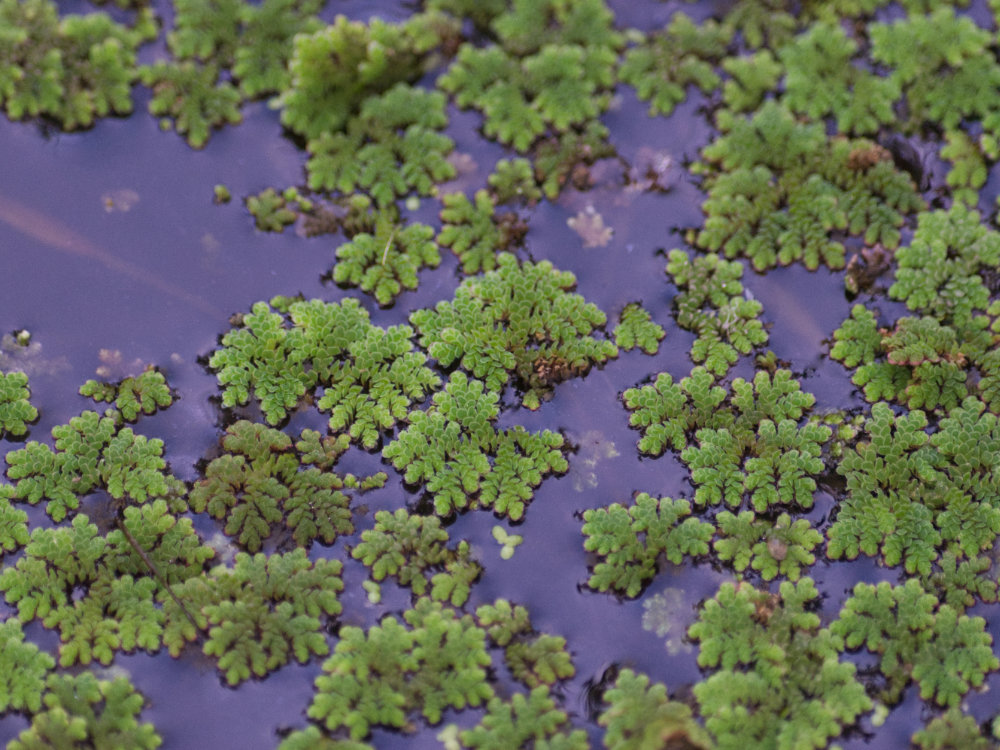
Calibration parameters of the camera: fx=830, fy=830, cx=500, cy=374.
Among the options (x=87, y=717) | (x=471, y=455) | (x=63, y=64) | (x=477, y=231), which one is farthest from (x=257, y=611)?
(x=63, y=64)

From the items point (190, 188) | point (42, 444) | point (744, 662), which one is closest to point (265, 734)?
point (42, 444)

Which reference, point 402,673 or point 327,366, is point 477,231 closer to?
point 327,366

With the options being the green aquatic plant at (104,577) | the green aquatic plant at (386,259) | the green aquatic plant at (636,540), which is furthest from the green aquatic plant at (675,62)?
the green aquatic plant at (104,577)

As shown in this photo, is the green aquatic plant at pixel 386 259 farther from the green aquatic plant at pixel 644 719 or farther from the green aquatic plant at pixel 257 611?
the green aquatic plant at pixel 644 719

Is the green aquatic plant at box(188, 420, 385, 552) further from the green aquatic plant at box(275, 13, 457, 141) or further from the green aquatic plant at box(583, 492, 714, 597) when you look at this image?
the green aquatic plant at box(275, 13, 457, 141)

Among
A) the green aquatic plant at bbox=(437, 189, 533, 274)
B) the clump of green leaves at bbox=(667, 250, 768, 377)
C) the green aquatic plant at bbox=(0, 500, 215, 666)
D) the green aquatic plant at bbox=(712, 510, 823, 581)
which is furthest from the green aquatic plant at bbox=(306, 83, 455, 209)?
the green aquatic plant at bbox=(712, 510, 823, 581)

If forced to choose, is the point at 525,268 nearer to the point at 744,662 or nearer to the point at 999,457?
the point at 744,662
